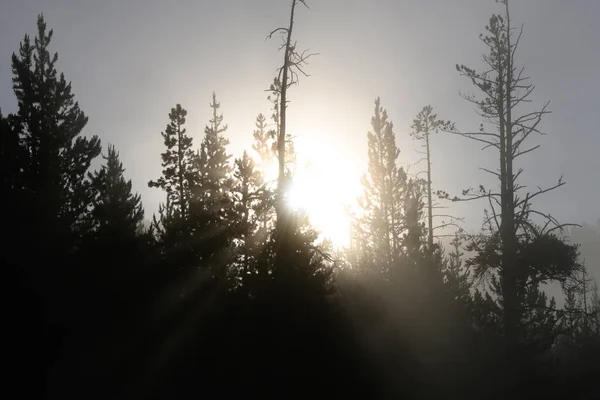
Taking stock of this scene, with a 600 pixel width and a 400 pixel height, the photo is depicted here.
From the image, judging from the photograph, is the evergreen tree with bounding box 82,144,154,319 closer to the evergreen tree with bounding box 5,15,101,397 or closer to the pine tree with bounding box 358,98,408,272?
the evergreen tree with bounding box 5,15,101,397

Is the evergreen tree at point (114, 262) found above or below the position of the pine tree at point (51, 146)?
below

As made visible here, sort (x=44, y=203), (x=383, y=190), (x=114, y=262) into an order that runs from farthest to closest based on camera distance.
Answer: (x=383, y=190), (x=44, y=203), (x=114, y=262)

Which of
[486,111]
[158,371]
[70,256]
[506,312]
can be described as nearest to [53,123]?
[70,256]

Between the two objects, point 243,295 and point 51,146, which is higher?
point 51,146

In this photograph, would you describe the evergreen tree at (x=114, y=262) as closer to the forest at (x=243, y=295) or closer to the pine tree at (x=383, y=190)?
the forest at (x=243, y=295)

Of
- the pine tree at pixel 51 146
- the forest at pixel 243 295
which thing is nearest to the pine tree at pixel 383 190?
the forest at pixel 243 295

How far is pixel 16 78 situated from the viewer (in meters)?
26.6

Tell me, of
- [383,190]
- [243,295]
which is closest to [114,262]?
[243,295]

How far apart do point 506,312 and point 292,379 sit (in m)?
10.2

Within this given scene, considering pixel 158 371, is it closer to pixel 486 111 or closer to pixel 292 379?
pixel 292 379

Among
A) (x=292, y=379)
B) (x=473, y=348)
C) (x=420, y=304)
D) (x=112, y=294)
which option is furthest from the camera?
(x=420, y=304)

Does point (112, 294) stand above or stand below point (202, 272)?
below

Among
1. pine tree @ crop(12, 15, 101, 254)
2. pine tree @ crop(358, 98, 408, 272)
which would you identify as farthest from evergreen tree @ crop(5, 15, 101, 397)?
pine tree @ crop(358, 98, 408, 272)

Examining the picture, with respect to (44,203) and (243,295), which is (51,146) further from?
(243,295)
